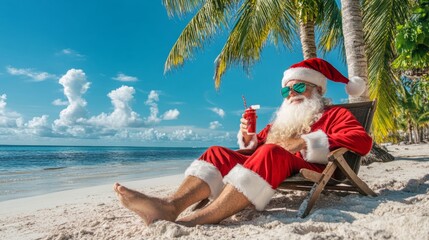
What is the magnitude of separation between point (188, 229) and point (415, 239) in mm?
1213

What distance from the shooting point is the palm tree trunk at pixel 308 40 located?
8172mm

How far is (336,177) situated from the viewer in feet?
9.64

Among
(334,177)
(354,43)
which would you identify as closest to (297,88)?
(334,177)

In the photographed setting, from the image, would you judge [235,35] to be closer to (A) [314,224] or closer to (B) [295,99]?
(B) [295,99]

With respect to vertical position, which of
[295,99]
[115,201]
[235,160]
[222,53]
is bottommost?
[115,201]

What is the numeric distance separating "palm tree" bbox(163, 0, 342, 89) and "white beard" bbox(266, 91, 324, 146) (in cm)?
495

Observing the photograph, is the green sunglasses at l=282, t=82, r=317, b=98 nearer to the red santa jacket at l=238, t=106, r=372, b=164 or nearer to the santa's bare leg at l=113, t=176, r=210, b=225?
the red santa jacket at l=238, t=106, r=372, b=164

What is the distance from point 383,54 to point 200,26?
4927 millimetres

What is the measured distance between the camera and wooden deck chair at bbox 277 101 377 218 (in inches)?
97.2

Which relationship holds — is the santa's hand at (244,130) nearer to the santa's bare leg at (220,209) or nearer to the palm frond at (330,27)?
the santa's bare leg at (220,209)

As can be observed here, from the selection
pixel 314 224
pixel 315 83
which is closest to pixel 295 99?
pixel 315 83

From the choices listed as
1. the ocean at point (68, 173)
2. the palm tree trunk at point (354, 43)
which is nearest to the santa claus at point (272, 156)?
the palm tree trunk at point (354, 43)

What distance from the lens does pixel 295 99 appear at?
325 centimetres

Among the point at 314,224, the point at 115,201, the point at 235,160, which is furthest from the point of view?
the point at 115,201
